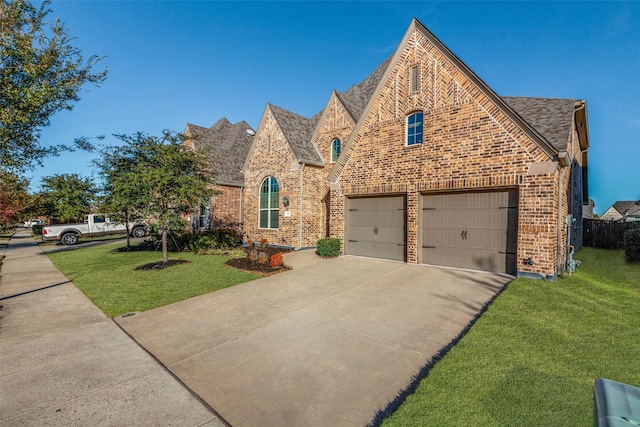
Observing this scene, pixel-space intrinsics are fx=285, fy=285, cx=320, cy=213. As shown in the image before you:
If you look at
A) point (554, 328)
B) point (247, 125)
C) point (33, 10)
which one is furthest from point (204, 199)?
point (247, 125)

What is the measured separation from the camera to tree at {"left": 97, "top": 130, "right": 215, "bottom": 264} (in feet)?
32.7

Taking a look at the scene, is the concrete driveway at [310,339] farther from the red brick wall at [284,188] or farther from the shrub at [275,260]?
the red brick wall at [284,188]

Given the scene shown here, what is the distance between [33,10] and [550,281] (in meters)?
15.0

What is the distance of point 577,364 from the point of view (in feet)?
11.7

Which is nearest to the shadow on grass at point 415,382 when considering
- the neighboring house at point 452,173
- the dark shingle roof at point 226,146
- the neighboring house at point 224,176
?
the neighboring house at point 452,173

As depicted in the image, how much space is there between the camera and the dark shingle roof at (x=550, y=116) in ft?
26.8

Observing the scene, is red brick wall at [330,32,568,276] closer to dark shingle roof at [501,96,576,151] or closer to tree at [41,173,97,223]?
dark shingle roof at [501,96,576,151]

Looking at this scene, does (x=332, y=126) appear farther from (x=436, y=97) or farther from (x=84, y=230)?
(x=84, y=230)

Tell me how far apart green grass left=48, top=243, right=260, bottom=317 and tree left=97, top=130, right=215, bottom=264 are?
158cm

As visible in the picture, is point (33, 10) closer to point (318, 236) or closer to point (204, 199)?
point (204, 199)

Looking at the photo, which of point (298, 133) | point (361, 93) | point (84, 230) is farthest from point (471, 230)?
point (84, 230)

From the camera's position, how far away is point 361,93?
697 inches

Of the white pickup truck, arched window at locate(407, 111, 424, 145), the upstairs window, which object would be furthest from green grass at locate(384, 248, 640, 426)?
the white pickup truck

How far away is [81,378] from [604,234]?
887 inches
